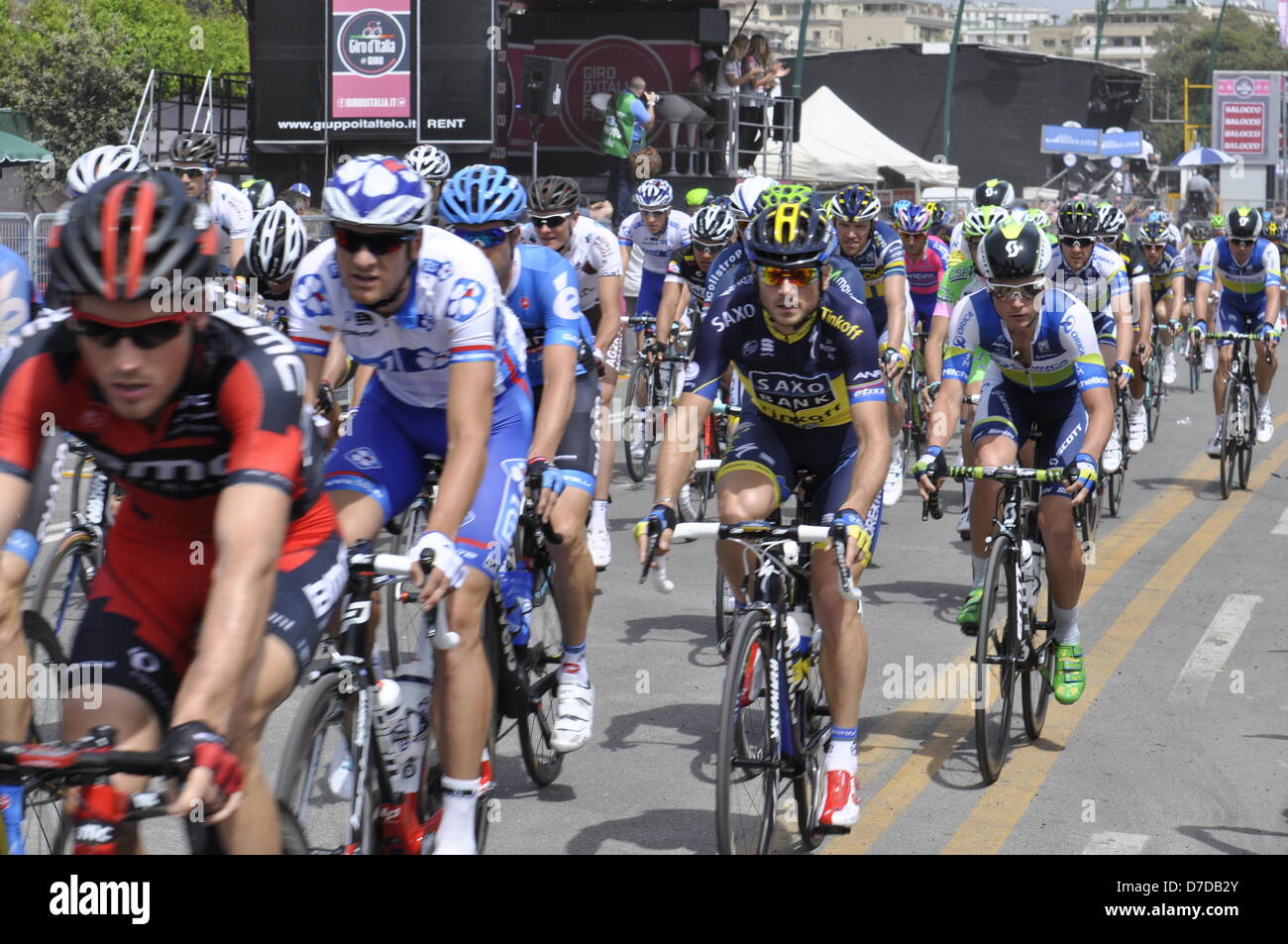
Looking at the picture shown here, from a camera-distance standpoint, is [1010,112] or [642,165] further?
[1010,112]

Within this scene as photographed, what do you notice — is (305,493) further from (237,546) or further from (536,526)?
(536,526)

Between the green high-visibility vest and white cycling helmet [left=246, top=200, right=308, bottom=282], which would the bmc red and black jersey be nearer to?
white cycling helmet [left=246, top=200, right=308, bottom=282]

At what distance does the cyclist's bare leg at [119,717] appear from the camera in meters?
3.41

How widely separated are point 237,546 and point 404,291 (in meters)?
1.67

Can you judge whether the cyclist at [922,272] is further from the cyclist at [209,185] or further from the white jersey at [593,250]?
the cyclist at [209,185]

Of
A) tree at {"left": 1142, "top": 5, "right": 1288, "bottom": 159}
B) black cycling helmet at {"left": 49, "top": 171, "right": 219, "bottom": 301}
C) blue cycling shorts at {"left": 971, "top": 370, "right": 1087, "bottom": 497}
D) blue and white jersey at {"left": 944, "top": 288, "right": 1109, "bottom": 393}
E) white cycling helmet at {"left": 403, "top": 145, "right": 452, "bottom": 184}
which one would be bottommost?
blue cycling shorts at {"left": 971, "top": 370, "right": 1087, "bottom": 497}

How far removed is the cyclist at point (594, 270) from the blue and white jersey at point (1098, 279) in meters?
2.96

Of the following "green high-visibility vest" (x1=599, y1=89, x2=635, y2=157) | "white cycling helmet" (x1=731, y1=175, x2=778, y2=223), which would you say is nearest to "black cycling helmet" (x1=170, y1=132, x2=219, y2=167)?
"white cycling helmet" (x1=731, y1=175, x2=778, y2=223)

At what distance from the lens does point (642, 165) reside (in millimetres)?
22328

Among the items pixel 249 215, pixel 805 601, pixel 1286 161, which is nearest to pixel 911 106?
pixel 1286 161

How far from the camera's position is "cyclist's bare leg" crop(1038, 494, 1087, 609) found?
22.6 ft

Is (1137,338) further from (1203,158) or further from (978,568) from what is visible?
(1203,158)

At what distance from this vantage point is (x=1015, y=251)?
268 inches

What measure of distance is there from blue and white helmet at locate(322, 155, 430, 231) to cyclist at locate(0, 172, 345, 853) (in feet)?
3.30
